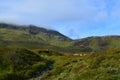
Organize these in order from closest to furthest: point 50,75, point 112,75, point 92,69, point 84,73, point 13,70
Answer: point 112,75, point 84,73, point 92,69, point 50,75, point 13,70

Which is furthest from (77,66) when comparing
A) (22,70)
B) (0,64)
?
(0,64)

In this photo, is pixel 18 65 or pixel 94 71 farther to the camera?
pixel 18 65

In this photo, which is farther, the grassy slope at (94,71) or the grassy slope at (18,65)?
the grassy slope at (18,65)

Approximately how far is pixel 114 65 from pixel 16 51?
2808 cm

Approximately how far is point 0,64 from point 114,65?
25115 millimetres

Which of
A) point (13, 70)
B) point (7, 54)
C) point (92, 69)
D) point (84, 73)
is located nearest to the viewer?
point (84, 73)

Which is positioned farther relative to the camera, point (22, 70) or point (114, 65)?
point (22, 70)

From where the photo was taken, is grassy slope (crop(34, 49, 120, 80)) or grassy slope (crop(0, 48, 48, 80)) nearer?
grassy slope (crop(34, 49, 120, 80))

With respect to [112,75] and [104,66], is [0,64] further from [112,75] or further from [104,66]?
[112,75]

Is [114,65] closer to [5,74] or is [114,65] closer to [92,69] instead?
[92,69]

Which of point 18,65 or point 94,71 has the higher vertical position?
point 94,71

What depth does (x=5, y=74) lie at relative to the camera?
55.5 meters

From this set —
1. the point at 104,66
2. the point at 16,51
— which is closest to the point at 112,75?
the point at 104,66

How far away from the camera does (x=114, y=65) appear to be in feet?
156
